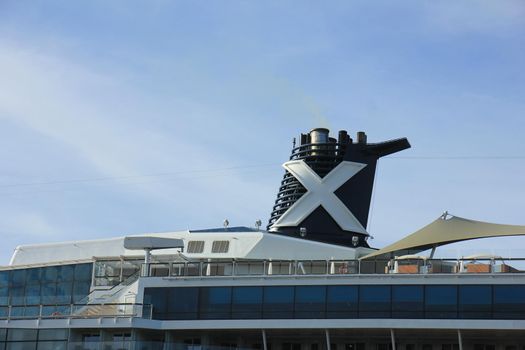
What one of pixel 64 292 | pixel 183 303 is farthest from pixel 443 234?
pixel 64 292

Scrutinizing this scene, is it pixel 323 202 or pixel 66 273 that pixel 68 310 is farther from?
pixel 323 202

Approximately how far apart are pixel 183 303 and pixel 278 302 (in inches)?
176

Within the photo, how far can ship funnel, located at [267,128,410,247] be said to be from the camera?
55.8m

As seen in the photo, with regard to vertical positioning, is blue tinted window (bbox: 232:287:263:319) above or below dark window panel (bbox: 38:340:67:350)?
above

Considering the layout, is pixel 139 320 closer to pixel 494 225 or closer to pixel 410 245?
pixel 410 245

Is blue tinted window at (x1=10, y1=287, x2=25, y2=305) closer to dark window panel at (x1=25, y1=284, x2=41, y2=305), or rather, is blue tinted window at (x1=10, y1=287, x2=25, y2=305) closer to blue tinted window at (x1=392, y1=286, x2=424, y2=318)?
dark window panel at (x1=25, y1=284, x2=41, y2=305)

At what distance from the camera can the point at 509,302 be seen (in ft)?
139

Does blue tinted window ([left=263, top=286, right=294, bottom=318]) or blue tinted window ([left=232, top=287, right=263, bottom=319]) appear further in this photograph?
blue tinted window ([left=232, top=287, right=263, bottom=319])

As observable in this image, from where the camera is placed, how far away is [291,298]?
1769 inches

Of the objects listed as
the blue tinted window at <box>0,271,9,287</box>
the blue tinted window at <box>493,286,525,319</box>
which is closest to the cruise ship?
the blue tinted window at <box>493,286,525,319</box>

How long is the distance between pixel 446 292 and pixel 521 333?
350 centimetres

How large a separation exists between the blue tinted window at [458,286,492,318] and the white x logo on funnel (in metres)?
13.6

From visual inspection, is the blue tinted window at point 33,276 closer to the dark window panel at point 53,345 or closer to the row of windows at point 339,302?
the dark window panel at point 53,345

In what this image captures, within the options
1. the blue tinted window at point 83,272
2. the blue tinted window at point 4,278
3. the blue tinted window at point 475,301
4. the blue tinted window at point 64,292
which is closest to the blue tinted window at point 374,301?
the blue tinted window at point 475,301
